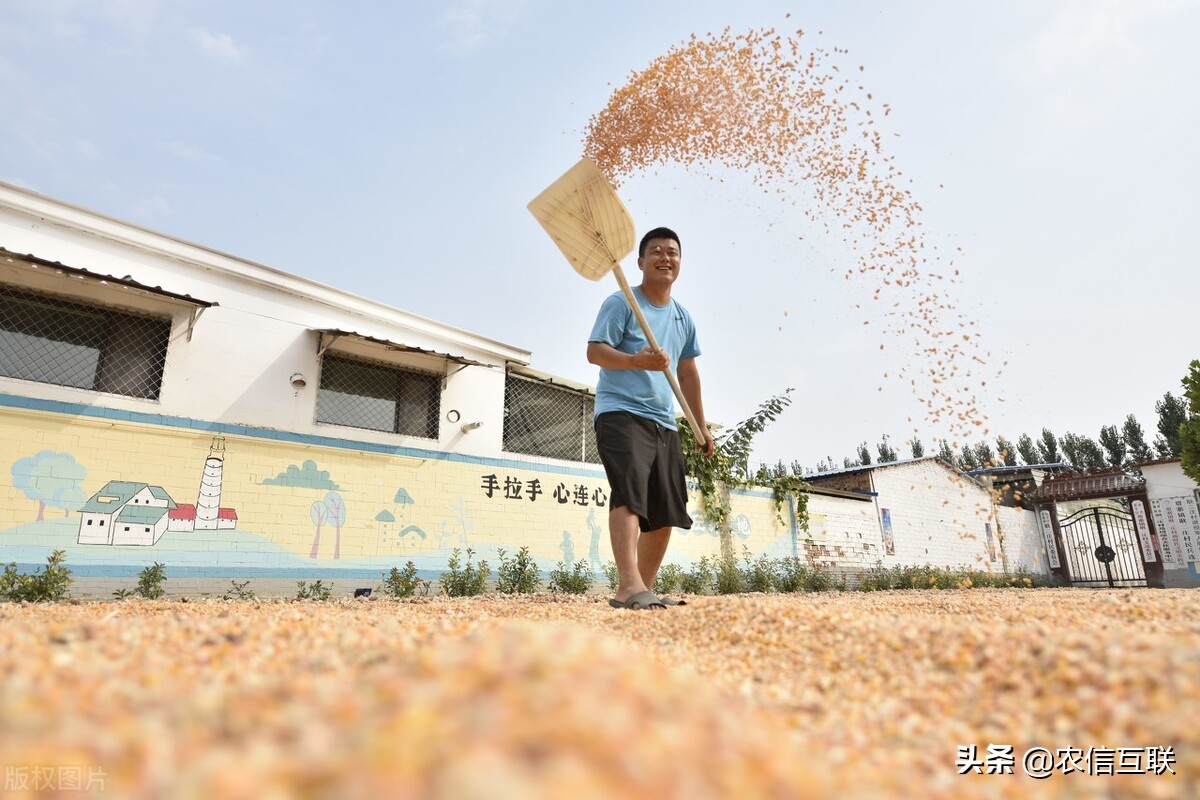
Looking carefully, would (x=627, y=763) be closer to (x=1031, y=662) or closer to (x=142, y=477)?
(x=1031, y=662)

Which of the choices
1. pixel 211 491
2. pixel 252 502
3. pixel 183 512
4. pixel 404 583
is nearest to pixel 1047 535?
pixel 404 583

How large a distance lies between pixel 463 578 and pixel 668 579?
98.7 inches

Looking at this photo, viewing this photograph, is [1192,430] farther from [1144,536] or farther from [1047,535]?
[1047,535]

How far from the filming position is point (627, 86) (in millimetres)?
5160

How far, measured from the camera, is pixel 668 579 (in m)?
7.63

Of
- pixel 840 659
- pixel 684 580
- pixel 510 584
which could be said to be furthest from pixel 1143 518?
pixel 840 659

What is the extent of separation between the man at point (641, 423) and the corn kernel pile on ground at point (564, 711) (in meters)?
1.24

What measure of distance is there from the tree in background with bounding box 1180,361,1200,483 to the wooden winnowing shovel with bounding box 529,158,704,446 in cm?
765

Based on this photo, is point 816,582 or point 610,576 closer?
point 610,576

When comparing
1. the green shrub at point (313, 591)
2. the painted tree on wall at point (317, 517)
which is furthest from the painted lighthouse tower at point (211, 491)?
the green shrub at point (313, 591)

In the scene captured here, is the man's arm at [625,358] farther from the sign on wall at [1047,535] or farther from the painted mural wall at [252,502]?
the sign on wall at [1047,535]

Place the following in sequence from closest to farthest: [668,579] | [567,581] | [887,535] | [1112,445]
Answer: [567,581] → [668,579] → [887,535] → [1112,445]

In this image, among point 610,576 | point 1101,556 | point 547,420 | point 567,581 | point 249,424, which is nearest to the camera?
point 249,424

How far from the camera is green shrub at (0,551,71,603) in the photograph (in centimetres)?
450
